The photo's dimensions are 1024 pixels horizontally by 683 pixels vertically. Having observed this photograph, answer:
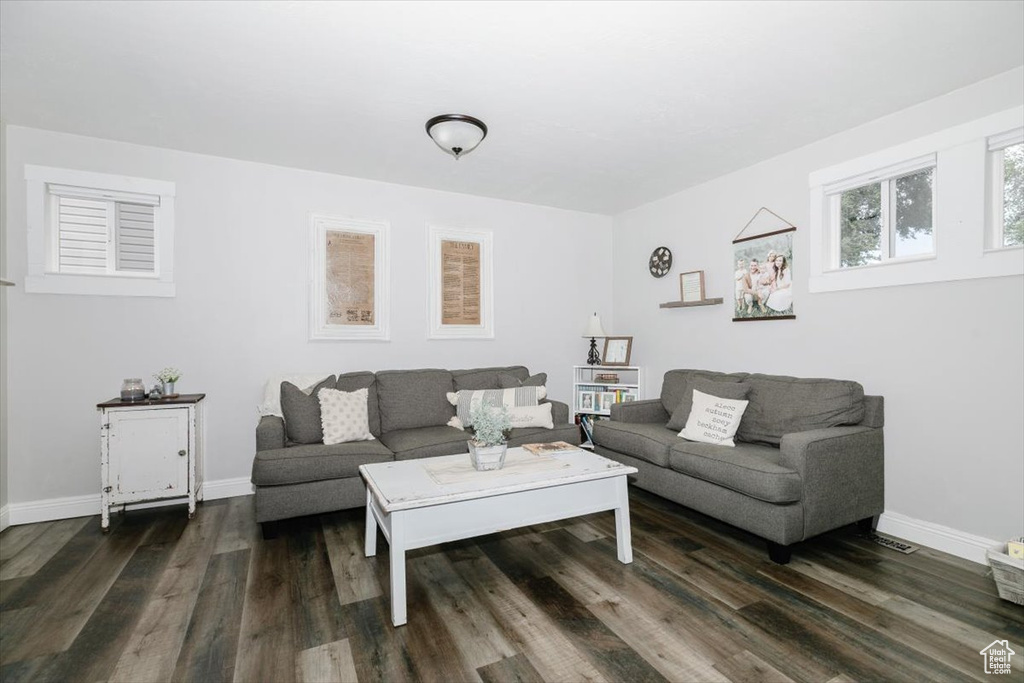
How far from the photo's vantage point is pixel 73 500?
3305 millimetres

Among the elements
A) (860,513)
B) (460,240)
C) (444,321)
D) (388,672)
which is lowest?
(388,672)

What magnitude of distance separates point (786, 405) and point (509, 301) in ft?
8.67

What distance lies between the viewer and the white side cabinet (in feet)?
10.0

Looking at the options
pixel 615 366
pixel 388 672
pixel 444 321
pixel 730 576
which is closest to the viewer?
pixel 388 672

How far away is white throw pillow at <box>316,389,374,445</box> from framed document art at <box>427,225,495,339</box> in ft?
3.64

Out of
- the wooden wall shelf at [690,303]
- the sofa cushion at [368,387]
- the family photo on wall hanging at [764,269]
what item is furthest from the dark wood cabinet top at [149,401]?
the family photo on wall hanging at [764,269]

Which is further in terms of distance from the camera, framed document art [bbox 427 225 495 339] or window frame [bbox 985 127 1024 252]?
framed document art [bbox 427 225 495 339]

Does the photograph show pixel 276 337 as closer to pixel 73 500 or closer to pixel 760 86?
pixel 73 500

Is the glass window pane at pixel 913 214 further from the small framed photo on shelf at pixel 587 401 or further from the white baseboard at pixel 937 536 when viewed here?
the small framed photo on shelf at pixel 587 401

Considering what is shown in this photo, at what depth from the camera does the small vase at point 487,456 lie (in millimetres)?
2521

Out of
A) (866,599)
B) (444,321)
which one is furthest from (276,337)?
(866,599)

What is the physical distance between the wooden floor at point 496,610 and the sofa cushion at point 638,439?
530mm

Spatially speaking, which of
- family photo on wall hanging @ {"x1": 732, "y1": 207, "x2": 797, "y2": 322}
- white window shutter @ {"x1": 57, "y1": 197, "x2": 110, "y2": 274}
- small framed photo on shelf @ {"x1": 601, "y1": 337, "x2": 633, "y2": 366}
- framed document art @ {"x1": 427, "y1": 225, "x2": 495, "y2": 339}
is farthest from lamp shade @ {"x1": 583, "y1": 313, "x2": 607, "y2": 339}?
white window shutter @ {"x1": 57, "y1": 197, "x2": 110, "y2": 274}

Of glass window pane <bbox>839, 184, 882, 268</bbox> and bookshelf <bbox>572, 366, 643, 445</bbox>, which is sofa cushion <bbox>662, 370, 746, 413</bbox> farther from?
glass window pane <bbox>839, 184, 882, 268</bbox>
